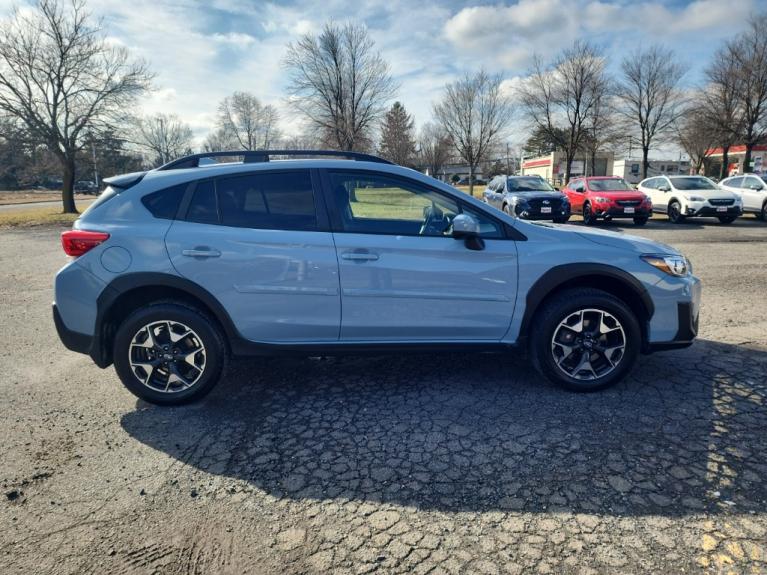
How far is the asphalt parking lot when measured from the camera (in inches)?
85.5

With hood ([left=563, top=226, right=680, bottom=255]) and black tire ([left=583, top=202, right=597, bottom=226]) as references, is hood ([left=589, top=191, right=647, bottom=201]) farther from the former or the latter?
hood ([left=563, top=226, right=680, bottom=255])

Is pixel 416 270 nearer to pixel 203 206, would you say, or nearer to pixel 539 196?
pixel 203 206

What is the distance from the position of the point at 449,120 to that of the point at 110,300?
134ft

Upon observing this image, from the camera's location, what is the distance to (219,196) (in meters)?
3.54

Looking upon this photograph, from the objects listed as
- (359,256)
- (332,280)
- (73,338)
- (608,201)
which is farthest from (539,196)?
(73,338)

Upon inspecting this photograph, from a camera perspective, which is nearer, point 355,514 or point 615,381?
point 355,514

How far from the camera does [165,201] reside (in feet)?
11.6

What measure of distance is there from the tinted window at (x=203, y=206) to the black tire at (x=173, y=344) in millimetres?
626

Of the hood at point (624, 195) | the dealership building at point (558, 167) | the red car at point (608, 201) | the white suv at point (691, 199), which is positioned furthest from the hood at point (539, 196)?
the dealership building at point (558, 167)

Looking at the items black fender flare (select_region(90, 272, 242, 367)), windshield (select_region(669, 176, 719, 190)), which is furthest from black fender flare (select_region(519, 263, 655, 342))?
windshield (select_region(669, 176, 719, 190))

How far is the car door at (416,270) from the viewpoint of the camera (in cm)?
346

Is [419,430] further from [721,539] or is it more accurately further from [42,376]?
[42,376]

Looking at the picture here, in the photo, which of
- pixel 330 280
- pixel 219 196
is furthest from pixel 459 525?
pixel 219 196

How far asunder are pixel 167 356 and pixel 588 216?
54.9 ft
